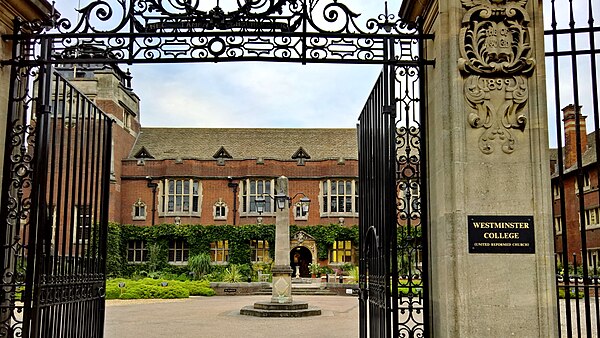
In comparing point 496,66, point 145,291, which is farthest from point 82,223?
point 145,291

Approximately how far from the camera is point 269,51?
5684 millimetres

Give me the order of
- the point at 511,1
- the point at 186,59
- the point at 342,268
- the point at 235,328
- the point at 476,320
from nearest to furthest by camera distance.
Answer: the point at 476,320, the point at 511,1, the point at 186,59, the point at 235,328, the point at 342,268

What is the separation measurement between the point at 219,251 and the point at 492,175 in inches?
1425

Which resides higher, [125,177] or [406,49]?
[125,177]

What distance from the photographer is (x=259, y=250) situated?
1564 inches

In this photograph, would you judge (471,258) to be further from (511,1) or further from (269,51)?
(269,51)

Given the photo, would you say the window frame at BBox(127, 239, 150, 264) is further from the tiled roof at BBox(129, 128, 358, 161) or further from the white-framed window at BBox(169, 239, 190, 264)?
the tiled roof at BBox(129, 128, 358, 161)

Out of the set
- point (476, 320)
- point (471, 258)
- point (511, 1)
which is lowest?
point (476, 320)

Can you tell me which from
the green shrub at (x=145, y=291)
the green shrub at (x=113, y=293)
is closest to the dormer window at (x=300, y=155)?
the green shrub at (x=145, y=291)

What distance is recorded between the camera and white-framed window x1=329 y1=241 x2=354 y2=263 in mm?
39719

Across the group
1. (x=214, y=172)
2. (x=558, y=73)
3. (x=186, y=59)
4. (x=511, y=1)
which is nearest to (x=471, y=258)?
(x=558, y=73)

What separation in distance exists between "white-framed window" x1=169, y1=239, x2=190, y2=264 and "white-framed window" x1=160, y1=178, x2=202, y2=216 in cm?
193

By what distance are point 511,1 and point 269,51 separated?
2198 mm

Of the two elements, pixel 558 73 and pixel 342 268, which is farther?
pixel 342 268
